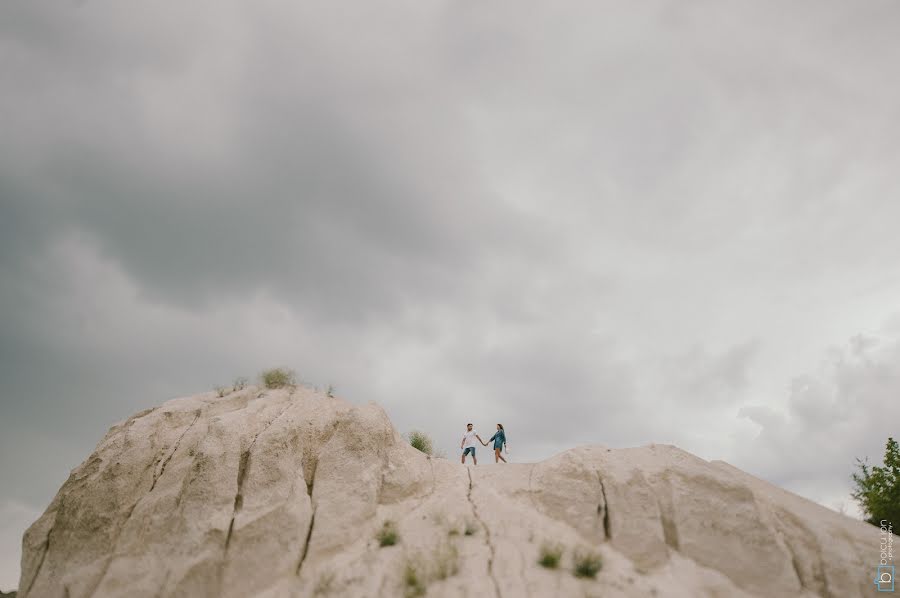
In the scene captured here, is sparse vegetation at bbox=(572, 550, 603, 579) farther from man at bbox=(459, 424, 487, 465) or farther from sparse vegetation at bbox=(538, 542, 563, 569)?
man at bbox=(459, 424, 487, 465)

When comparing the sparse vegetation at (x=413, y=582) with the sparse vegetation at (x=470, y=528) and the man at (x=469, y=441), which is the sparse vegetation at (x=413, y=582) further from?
the man at (x=469, y=441)

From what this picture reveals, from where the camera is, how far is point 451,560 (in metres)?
11.5

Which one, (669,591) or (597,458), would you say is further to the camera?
(597,458)

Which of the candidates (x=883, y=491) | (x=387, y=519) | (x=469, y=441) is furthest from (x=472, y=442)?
(x=883, y=491)

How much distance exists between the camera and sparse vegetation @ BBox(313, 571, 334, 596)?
11.2 meters

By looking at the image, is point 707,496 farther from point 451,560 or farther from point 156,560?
point 156,560

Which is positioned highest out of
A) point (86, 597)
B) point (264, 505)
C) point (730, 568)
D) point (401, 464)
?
point (401, 464)

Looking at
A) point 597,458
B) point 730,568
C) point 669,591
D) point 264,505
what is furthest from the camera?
point 597,458

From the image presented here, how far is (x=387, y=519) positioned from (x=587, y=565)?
5.05 m

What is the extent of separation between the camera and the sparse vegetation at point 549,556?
37.6ft

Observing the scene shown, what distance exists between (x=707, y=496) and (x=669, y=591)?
3.04 meters

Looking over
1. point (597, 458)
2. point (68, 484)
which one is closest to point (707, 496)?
point (597, 458)

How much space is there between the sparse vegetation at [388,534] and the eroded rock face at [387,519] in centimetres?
14

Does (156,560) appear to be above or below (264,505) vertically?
below
